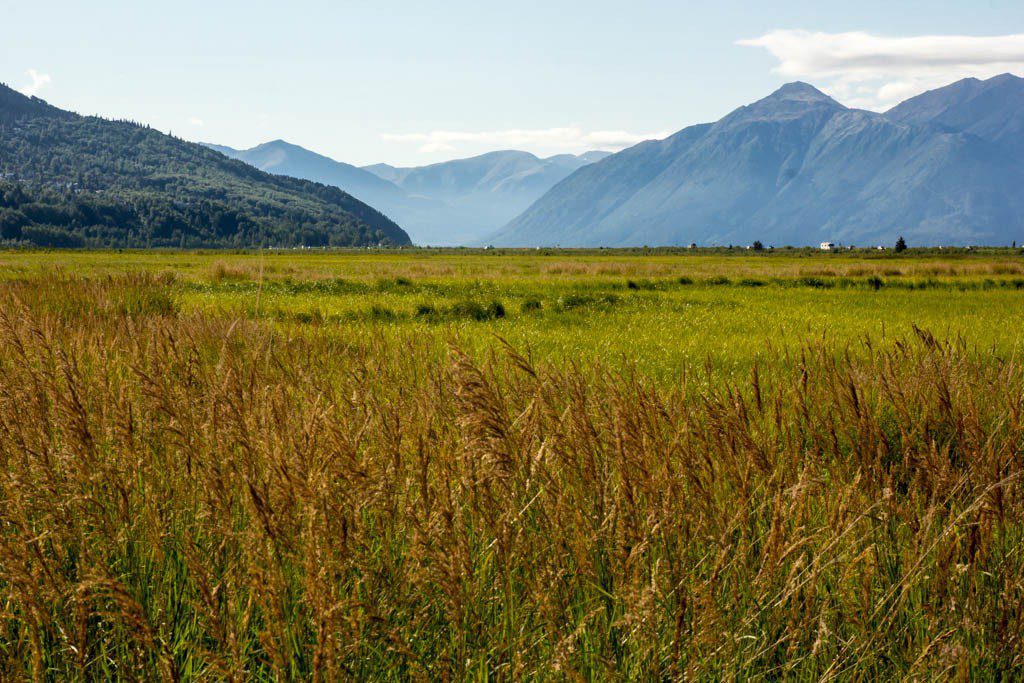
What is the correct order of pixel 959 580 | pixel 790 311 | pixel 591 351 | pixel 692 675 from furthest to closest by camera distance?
pixel 790 311
pixel 591 351
pixel 959 580
pixel 692 675

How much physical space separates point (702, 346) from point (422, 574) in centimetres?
895

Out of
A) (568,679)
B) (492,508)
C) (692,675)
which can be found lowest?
(568,679)

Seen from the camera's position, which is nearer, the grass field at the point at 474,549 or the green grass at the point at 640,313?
the grass field at the point at 474,549

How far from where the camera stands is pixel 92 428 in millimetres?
4551

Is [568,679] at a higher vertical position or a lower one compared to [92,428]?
lower

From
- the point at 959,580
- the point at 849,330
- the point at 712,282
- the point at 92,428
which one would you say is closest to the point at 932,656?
the point at 959,580

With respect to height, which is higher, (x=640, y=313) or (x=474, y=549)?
(x=640, y=313)

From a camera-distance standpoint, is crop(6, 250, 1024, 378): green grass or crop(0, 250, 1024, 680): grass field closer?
crop(0, 250, 1024, 680): grass field

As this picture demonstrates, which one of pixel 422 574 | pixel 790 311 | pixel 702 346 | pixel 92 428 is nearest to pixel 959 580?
pixel 422 574

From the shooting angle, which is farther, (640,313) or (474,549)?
(640,313)

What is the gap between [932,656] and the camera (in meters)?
2.70

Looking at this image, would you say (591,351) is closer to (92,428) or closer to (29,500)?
(92,428)

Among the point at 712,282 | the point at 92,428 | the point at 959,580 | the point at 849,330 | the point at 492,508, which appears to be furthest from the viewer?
the point at 712,282

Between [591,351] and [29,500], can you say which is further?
[591,351]
